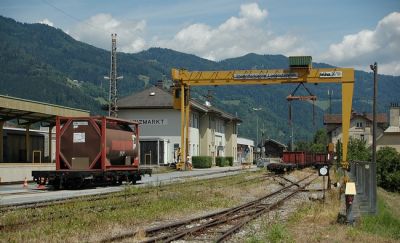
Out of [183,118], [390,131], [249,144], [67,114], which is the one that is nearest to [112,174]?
[67,114]

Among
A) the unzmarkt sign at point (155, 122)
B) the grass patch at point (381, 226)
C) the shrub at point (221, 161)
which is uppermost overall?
the unzmarkt sign at point (155, 122)

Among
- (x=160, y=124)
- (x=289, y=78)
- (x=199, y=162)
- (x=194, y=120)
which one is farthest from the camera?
(x=194, y=120)

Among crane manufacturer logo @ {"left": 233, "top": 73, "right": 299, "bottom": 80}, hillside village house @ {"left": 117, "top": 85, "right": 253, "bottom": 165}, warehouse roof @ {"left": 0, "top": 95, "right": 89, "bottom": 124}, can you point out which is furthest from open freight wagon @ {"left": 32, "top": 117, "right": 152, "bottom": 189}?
hillside village house @ {"left": 117, "top": 85, "right": 253, "bottom": 165}

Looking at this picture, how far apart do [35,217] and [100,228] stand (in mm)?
2302

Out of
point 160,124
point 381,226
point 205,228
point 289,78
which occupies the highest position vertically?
point 289,78

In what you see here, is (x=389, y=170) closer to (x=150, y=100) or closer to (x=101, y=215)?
(x=150, y=100)

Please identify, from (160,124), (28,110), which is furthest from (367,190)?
(160,124)

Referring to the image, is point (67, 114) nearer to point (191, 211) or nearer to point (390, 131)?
point (191, 211)

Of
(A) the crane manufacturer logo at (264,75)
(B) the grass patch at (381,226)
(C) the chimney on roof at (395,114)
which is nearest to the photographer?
(B) the grass patch at (381,226)

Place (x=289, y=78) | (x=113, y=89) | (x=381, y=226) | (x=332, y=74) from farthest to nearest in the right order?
(x=113, y=89)
(x=289, y=78)
(x=332, y=74)
(x=381, y=226)

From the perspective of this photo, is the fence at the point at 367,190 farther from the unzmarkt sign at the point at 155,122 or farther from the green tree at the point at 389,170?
the unzmarkt sign at the point at 155,122

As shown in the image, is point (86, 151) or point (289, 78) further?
point (289, 78)

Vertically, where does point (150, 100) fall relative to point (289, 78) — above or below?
above

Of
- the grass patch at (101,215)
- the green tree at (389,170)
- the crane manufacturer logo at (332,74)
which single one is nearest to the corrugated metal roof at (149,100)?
the green tree at (389,170)
